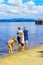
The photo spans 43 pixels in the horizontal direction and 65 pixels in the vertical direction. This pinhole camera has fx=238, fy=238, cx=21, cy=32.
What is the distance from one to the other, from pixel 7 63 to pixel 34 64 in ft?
4.38

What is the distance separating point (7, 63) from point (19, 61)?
2.32ft

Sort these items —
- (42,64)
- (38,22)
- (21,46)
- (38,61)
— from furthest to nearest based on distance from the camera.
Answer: (38,22) → (21,46) → (38,61) → (42,64)

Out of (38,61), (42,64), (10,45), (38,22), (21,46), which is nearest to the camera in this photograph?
(42,64)

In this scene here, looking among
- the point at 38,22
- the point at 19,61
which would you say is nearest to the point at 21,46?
the point at 19,61

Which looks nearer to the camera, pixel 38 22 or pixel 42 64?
pixel 42 64

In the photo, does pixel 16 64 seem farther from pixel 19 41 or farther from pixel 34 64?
pixel 19 41

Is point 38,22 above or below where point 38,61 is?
below

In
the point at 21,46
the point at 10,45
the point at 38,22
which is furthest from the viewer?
the point at 38,22

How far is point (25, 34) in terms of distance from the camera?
17.4 m

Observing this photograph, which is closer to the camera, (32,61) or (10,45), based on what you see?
(32,61)

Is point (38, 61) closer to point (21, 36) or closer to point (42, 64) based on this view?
point (42, 64)

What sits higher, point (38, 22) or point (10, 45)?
point (10, 45)

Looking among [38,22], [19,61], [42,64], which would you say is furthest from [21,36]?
[38,22]

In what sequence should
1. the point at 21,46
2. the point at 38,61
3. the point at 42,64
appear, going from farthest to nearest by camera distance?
1. the point at 21,46
2. the point at 38,61
3. the point at 42,64
